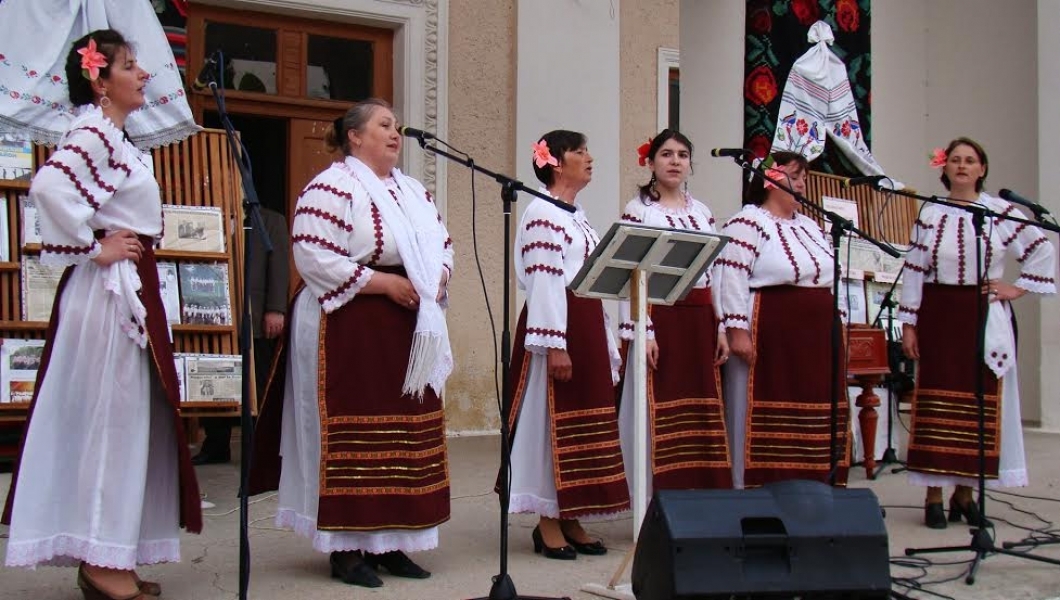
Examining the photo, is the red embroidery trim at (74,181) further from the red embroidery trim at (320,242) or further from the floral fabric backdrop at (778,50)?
the floral fabric backdrop at (778,50)

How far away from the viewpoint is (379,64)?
8.04m

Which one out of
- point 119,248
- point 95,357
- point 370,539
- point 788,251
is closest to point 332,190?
point 119,248

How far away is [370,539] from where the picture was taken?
13.9 feet

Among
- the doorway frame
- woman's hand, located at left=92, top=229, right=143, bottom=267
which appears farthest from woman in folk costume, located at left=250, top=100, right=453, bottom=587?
the doorway frame

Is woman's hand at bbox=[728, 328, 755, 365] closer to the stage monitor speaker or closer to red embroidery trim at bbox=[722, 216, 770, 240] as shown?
red embroidery trim at bbox=[722, 216, 770, 240]

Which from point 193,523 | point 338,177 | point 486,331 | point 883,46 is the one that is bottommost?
point 193,523

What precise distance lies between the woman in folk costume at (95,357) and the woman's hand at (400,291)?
82cm

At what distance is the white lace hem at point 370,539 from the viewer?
4164 mm

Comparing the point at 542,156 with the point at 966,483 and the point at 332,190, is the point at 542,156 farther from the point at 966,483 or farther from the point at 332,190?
the point at 966,483

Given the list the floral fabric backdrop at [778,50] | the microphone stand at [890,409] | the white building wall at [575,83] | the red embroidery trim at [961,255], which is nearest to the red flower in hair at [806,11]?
the floral fabric backdrop at [778,50]

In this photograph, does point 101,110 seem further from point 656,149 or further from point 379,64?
Result: point 379,64

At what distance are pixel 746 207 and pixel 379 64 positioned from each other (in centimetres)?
351

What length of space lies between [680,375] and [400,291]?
1.63 meters

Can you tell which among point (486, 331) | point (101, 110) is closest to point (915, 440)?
point (486, 331)
